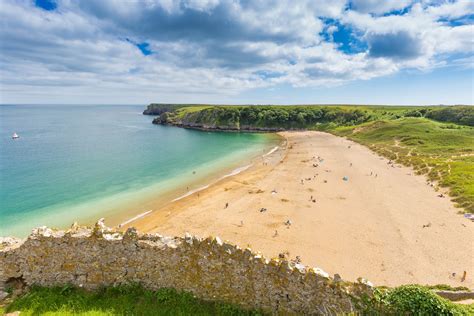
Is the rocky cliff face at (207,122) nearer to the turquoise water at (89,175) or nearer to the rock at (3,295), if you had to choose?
the turquoise water at (89,175)

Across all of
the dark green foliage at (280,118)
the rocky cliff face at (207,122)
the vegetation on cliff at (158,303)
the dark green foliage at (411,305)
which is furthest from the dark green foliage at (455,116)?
the vegetation on cliff at (158,303)

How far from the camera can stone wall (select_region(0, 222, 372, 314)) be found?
9048mm

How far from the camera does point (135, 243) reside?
399 inches

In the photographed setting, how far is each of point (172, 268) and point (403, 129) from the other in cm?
8351

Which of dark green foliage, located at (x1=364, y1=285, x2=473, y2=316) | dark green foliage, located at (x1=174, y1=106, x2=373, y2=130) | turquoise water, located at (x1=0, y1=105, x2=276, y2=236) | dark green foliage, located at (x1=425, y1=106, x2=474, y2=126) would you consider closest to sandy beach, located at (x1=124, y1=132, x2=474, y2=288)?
turquoise water, located at (x1=0, y1=105, x2=276, y2=236)

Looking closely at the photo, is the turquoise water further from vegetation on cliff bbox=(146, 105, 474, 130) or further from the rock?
vegetation on cliff bbox=(146, 105, 474, 130)

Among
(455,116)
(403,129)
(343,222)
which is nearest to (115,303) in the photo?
(343,222)

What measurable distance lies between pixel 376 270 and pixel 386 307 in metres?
10.8

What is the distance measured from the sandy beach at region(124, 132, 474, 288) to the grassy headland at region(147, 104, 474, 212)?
11.7ft

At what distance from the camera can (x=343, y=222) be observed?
25078mm

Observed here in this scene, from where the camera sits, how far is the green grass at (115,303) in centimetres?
931

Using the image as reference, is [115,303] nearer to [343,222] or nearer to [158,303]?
[158,303]

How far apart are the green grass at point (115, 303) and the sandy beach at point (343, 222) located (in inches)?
326

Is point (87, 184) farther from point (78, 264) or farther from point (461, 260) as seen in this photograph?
point (461, 260)
